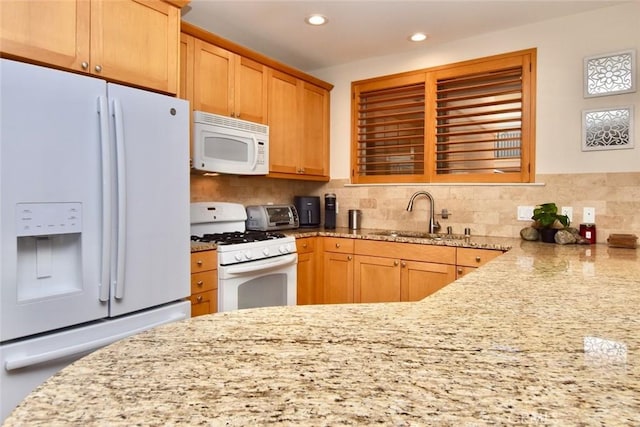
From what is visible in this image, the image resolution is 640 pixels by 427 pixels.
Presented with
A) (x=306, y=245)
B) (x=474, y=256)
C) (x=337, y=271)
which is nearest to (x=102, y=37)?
(x=306, y=245)

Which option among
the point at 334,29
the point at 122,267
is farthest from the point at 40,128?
the point at 334,29

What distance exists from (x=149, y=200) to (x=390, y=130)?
2369 mm

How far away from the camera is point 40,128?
149 cm

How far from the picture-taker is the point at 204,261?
7.61ft

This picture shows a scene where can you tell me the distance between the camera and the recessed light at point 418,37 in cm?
304

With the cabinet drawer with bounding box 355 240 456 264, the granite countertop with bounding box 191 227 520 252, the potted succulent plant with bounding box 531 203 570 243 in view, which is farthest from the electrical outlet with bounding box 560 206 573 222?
the cabinet drawer with bounding box 355 240 456 264

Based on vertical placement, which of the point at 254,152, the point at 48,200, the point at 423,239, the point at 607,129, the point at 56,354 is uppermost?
the point at 607,129

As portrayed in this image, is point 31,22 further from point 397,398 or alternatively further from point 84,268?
point 397,398

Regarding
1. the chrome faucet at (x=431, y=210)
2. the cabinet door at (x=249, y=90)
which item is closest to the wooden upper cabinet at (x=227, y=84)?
the cabinet door at (x=249, y=90)

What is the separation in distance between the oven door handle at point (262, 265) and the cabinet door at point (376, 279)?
1.86ft

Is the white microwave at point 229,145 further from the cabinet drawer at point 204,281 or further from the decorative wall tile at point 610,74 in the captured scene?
the decorative wall tile at point 610,74

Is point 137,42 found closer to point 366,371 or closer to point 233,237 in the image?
point 233,237

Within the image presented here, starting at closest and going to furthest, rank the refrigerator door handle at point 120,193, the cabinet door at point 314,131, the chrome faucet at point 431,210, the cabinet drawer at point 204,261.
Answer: the refrigerator door handle at point 120,193 < the cabinet drawer at point 204,261 < the chrome faucet at point 431,210 < the cabinet door at point 314,131

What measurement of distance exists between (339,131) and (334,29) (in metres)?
1.07
